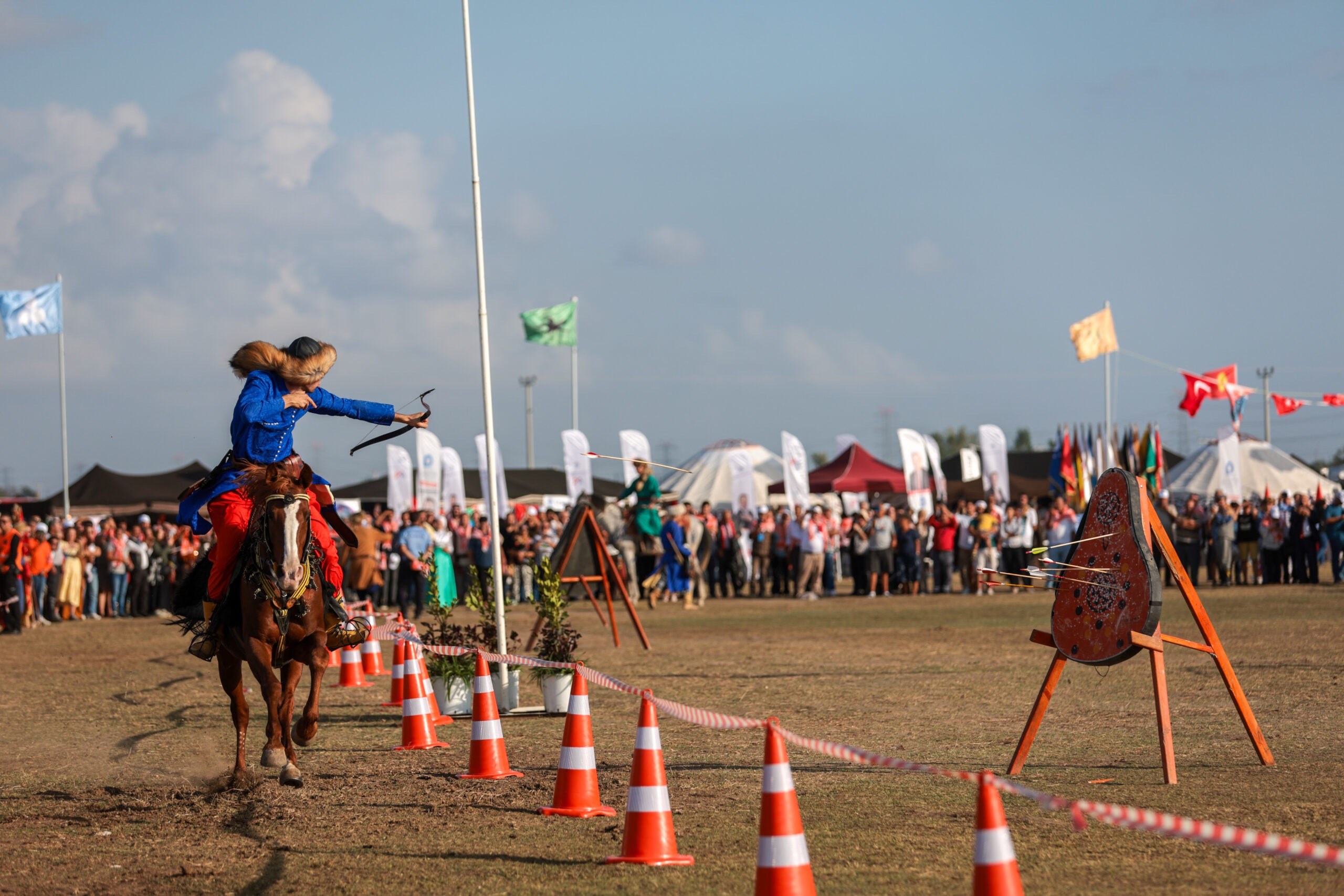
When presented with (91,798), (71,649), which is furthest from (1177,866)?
(71,649)

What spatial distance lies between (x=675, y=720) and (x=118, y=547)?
909 inches

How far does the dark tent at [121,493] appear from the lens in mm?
47094

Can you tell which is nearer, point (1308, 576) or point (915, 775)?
point (915, 775)

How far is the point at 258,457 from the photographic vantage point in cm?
870

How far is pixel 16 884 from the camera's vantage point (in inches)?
245

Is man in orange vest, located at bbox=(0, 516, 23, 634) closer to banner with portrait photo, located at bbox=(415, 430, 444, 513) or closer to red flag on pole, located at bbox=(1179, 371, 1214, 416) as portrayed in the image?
banner with portrait photo, located at bbox=(415, 430, 444, 513)

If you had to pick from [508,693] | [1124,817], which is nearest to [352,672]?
[508,693]

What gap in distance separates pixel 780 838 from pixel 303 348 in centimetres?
503

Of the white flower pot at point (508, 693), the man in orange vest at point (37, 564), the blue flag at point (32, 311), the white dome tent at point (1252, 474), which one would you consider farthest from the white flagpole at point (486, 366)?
the white dome tent at point (1252, 474)

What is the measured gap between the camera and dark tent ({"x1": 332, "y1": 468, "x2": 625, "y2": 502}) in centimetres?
6062

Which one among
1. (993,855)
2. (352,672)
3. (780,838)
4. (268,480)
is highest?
(268,480)

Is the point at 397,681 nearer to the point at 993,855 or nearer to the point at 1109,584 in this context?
the point at 1109,584

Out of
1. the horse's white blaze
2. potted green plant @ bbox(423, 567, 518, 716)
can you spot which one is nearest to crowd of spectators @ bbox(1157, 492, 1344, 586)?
potted green plant @ bbox(423, 567, 518, 716)

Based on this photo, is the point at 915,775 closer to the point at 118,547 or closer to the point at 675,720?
the point at 675,720
